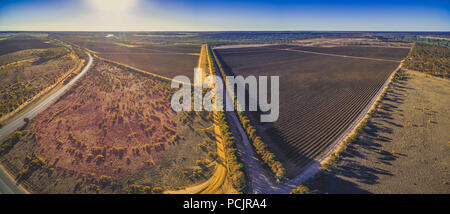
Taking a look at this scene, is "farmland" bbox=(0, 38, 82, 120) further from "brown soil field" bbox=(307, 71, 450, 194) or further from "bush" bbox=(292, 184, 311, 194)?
"brown soil field" bbox=(307, 71, 450, 194)

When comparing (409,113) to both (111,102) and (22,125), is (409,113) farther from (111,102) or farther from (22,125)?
(22,125)

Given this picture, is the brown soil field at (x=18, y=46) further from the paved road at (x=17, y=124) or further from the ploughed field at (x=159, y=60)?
the paved road at (x=17, y=124)

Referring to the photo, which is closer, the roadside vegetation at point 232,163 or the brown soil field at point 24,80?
the roadside vegetation at point 232,163

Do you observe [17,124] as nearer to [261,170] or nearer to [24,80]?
[24,80]

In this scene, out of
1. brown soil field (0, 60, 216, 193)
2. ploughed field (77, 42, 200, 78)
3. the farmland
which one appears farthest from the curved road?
ploughed field (77, 42, 200, 78)

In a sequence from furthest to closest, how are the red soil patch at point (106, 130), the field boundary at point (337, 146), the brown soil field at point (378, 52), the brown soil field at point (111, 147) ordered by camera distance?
the brown soil field at point (378, 52)
the red soil patch at point (106, 130)
the field boundary at point (337, 146)
the brown soil field at point (111, 147)

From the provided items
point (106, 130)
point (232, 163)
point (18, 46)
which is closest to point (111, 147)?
point (106, 130)

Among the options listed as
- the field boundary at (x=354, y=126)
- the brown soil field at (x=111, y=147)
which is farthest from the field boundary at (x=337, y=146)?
the brown soil field at (x=111, y=147)

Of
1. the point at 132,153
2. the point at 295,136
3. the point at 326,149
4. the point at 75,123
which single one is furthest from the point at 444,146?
the point at 75,123
